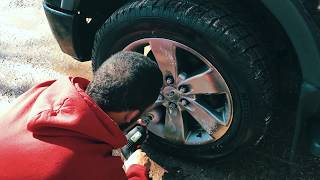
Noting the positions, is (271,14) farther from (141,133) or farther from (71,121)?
(71,121)

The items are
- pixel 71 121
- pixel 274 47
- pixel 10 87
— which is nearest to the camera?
pixel 71 121

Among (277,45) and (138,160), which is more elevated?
(277,45)

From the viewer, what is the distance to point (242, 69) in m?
2.53

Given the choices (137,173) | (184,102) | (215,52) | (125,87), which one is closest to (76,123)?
(125,87)

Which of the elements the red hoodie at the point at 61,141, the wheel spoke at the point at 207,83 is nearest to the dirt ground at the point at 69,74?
the wheel spoke at the point at 207,83

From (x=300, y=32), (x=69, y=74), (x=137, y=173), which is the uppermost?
(x=300, y=32)

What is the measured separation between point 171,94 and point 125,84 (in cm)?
82

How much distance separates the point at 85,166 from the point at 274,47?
4.07ft

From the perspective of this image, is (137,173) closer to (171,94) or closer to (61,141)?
(61,141)

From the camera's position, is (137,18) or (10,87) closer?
(137,18)

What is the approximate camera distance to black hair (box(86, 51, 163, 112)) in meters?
2.01

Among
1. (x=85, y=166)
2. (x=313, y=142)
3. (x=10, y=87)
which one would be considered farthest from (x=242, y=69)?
(x=10, y=87)

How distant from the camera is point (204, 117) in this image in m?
2.79

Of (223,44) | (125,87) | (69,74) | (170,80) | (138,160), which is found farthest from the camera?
(69,74)
